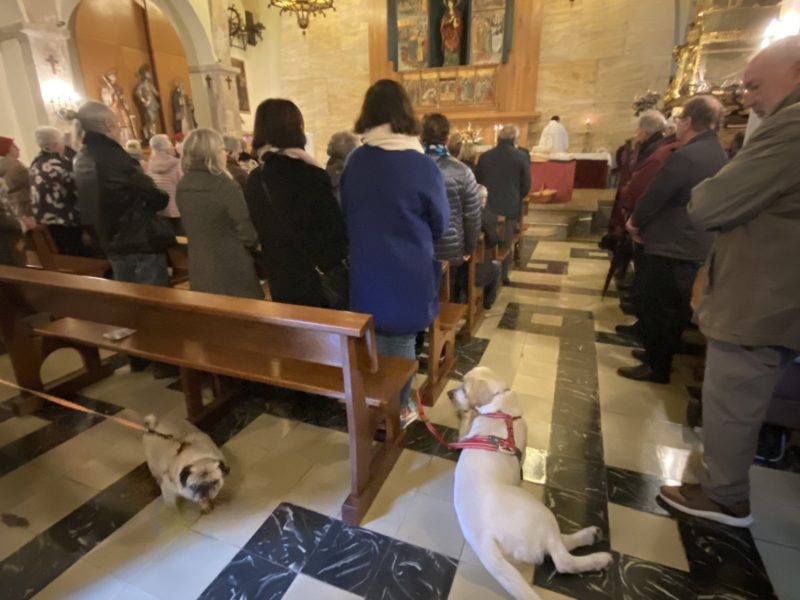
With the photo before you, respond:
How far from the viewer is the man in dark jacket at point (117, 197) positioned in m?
2.46

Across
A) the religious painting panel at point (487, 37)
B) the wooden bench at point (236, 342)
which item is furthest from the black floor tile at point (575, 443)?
the religious painting panel at point (487, 37)

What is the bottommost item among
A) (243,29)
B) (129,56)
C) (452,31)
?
(129,56)

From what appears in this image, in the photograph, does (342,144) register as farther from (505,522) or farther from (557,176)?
(557,176)

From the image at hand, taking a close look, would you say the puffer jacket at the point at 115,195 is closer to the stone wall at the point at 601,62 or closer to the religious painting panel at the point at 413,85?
the religious painting panel at the point at 413,85

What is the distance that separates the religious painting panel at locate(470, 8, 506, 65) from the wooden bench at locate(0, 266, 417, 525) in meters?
9.32

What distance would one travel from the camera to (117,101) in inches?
310

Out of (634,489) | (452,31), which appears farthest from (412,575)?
(452,31)

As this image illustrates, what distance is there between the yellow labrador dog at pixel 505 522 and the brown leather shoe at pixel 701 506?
0.40m

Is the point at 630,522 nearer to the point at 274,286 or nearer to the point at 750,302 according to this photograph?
the point at 750,302

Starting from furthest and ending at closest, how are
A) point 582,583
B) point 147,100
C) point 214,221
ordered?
point 147,100 < point 214,221 < point 582,583

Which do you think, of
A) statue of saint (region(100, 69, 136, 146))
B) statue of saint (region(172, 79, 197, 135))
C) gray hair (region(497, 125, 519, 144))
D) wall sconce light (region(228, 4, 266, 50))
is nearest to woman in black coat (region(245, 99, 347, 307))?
gray hair (region(497, 125, 519, 144))

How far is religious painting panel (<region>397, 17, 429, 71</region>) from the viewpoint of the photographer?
970 centimetres

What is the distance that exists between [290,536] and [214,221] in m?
1.51

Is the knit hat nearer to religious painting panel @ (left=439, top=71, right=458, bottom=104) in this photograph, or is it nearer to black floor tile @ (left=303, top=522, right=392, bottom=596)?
black floor tile @ (left=303, top=522, right=392, bottom=596)
